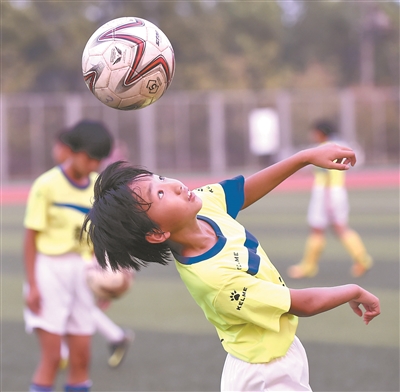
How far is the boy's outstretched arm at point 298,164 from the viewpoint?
10.2ft

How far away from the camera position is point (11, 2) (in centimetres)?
3647

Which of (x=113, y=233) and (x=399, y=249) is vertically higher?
(x=113, y=233)

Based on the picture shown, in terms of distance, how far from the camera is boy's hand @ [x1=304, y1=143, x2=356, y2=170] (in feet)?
10.2

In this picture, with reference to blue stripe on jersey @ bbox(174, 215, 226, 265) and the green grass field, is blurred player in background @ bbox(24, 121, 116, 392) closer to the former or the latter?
the green grass field

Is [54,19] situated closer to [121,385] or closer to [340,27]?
[340,27]

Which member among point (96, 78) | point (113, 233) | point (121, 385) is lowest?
point (121, 385)

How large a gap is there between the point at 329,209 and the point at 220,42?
112ft

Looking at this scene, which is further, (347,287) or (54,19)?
(54,19)

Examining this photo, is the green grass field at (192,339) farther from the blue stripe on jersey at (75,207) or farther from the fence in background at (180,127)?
the fence in background at (180,127)

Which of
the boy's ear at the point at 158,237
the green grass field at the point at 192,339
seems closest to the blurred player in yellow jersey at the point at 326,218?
the green grass field at the point at 192,339

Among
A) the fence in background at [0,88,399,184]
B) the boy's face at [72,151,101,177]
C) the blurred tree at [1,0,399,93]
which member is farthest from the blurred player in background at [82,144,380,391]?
the blurred tree at [1,0,399,93]

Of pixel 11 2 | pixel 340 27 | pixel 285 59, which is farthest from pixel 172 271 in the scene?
pixel 340 27

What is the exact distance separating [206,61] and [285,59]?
11214 millimetres

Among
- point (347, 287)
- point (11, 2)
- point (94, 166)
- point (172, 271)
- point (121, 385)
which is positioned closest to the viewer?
point (347, 287)
